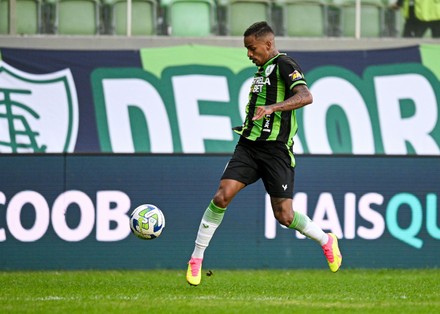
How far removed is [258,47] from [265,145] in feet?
2.80

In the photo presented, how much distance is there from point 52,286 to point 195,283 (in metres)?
1.49

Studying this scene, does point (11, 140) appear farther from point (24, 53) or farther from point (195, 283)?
point (195, 283)

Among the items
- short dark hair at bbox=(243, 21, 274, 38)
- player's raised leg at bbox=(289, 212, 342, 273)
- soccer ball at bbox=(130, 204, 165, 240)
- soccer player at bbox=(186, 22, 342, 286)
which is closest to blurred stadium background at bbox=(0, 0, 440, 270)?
soccer ball at bbox=(130, 204, 165, 240)

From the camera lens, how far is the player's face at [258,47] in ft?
29.8

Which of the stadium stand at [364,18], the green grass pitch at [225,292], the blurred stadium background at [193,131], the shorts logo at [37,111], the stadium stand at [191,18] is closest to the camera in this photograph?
the green grass pitch at [225,292]

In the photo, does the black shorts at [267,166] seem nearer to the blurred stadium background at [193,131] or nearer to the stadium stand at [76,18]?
the blurred stadium background at [193,131]

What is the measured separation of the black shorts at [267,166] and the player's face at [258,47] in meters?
0.75

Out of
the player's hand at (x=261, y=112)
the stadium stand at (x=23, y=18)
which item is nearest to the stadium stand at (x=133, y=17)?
the stadium stand at (x=23, y=18)

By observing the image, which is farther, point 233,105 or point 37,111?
point 233,105

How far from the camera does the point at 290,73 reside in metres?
9.12

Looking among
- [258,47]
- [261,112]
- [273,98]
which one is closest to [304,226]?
[273,98]

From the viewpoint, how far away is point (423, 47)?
52.5ft

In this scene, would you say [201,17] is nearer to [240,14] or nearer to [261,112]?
[240,14]

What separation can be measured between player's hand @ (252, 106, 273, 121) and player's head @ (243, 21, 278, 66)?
0.63 m
